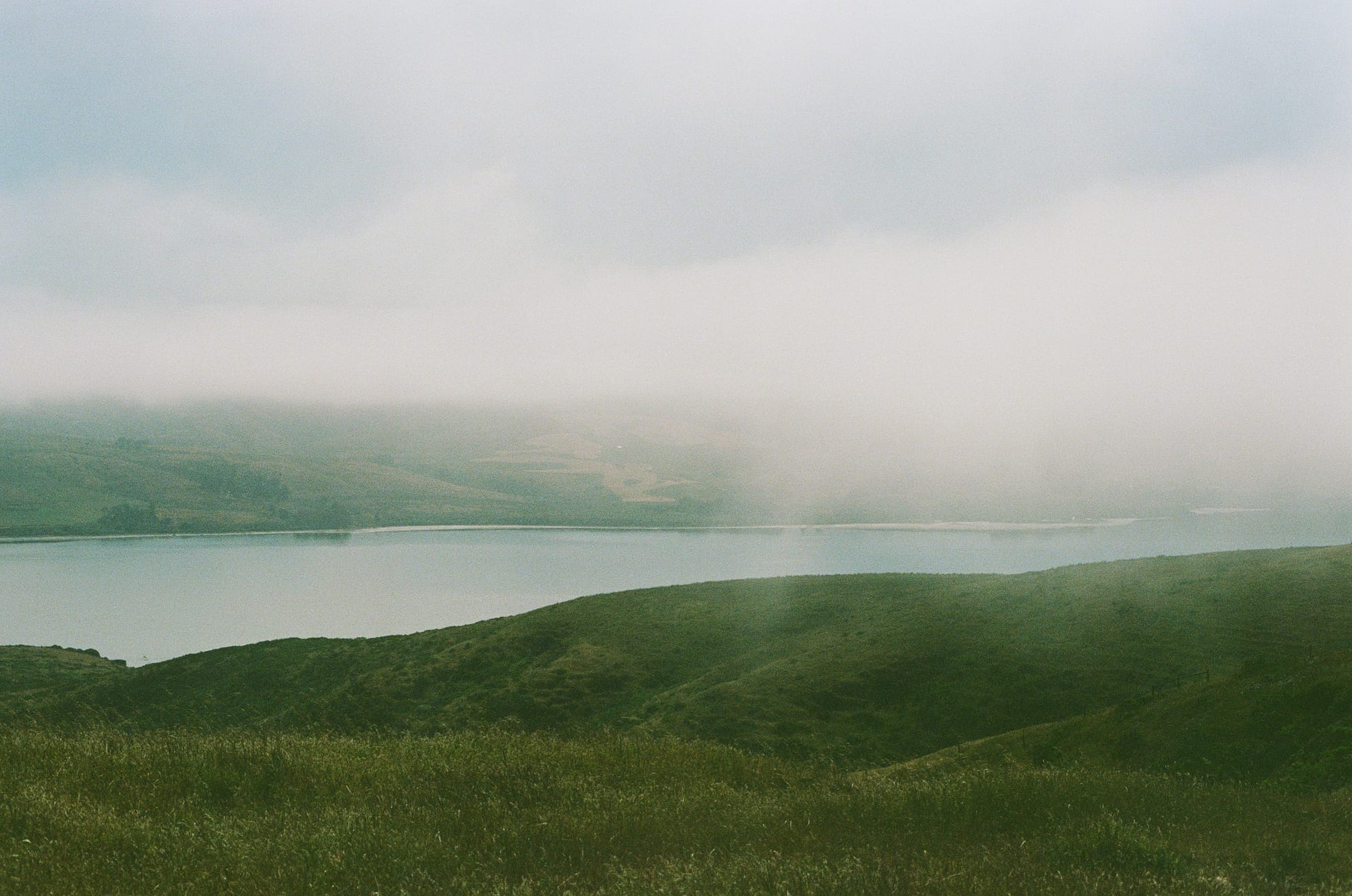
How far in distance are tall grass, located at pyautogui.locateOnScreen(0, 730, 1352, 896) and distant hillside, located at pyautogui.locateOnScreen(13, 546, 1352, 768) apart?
7654 mm

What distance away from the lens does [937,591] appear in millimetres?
56031

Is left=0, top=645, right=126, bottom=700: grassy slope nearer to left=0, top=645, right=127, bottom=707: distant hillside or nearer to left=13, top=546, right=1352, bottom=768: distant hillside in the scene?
left=0, top=645, right=127, bottom=707: distant hillside

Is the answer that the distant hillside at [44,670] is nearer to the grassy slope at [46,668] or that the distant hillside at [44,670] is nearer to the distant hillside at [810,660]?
the grassy slope at [46,668]

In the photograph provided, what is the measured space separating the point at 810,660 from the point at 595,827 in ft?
123

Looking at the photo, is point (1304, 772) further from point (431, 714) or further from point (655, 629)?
point (655, 629)

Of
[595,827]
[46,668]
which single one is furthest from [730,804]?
[46,668]

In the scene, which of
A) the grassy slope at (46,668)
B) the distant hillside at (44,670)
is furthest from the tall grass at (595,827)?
the grassy slope at (46,668)

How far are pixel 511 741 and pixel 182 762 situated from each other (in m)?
4.20

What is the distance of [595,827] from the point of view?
751cm

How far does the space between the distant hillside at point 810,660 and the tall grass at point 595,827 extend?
→ 25.1 feet

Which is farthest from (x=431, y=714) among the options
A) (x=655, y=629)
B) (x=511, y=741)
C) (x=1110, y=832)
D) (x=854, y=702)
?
(x=1110, y=832)

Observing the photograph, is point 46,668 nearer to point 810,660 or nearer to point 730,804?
point 810,660

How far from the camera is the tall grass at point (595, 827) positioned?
240 inches

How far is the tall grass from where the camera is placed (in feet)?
20.0
